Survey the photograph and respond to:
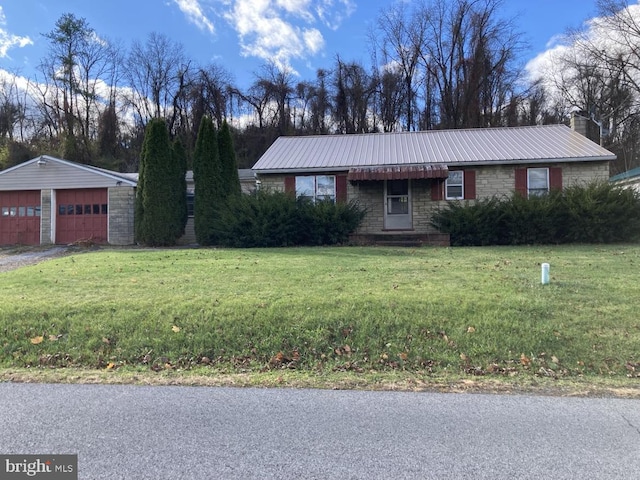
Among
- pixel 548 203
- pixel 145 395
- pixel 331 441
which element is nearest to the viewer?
pixel 331 441

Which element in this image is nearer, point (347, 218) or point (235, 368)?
point (235, 368)

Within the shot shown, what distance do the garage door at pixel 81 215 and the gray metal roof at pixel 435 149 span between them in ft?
24.3

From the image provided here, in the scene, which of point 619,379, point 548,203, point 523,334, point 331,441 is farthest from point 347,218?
point 331,441

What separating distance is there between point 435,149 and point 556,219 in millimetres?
6176

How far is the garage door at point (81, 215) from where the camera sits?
19.1 metres

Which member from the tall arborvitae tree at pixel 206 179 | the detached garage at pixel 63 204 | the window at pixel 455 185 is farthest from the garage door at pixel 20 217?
the window at pixel 455 185

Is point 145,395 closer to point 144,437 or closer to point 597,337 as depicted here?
point 144,437

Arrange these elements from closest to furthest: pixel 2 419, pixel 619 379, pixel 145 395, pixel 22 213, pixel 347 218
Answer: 1. pixel 2 419
2. pixel 145 395
3. pixel 619 379
4. pixel 347 218
5. pixel 22 213

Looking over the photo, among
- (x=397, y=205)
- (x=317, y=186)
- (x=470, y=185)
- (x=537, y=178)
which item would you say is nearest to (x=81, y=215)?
(x=317, y=186)

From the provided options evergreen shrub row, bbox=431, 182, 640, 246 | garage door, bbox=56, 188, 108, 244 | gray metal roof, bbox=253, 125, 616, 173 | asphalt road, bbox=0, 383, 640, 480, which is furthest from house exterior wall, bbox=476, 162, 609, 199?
garage door, bbox=56, 188, 108, 244

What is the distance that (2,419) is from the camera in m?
3.34

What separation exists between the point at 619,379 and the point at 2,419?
5546 millimetres

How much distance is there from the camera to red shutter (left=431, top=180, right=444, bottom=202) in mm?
17109

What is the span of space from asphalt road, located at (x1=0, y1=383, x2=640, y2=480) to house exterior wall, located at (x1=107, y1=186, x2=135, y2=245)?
626 inches
